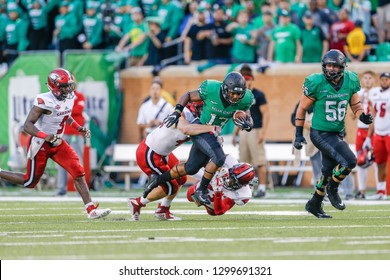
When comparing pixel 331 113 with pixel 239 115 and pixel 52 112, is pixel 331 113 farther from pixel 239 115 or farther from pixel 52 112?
pixel 52 112

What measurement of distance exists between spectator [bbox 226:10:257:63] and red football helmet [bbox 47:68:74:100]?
23.6 ft

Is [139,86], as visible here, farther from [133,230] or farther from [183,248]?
[183,248]

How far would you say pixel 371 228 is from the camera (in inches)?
391

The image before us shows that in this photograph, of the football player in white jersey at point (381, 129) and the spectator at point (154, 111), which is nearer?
the football player in white jersey at point (381, 129)

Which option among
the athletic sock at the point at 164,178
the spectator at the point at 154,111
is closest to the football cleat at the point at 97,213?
the athletic sock at the point at 164,178

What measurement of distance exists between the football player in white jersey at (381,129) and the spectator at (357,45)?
240cm

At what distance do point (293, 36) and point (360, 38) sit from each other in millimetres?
1075

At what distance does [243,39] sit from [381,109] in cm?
374

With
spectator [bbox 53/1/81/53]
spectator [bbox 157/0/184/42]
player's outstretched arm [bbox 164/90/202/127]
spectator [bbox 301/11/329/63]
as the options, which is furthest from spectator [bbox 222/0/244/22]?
player's outstretched arm [bbox 164/90/202/127]

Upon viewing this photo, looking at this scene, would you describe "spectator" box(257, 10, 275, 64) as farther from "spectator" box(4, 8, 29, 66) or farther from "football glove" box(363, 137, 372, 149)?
"spectator" box(4, 8, 29, 66)

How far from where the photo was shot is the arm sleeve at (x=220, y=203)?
37.0 feet

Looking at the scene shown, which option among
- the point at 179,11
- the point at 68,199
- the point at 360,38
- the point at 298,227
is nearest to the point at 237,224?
the point at 298,227

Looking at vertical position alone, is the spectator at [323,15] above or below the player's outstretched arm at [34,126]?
above

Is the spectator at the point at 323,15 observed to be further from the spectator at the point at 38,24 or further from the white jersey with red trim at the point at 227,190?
the white jersey with red trim at the point at 227,190
